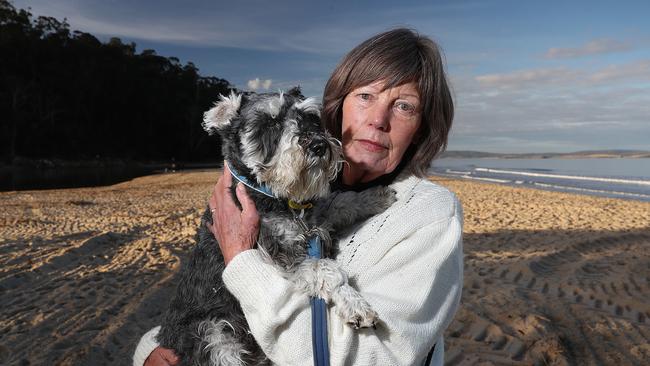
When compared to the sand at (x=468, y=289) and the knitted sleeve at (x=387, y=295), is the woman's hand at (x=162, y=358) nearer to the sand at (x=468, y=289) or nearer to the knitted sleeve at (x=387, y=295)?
the knitted sleeve at (x=387, y=295)

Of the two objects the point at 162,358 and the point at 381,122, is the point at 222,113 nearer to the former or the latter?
the point at 381,122

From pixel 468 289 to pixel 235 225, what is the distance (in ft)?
21.0

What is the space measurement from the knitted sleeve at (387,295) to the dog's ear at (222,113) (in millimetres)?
1486

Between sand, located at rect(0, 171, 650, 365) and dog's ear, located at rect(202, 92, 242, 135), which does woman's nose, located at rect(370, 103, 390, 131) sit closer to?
dog's ear, located at rect(202, 92, 242, 135)

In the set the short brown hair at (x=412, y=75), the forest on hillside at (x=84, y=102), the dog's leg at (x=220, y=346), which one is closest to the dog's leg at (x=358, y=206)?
the short brown hair at (x=412, y=75)

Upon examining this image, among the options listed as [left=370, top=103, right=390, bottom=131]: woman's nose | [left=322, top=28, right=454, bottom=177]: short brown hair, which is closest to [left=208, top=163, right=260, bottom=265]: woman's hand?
[left=370, top=103, right=390, bottom=131]: woman's nose

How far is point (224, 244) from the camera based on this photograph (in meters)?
2.68

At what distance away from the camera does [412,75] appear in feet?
9.70

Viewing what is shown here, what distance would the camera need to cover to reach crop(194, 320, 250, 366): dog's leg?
9.46 ft

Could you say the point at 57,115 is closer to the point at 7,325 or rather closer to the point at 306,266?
the point at 7,325

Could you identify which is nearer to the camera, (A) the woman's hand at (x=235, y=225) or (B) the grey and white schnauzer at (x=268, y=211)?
(A) the woman's hand at (x=235, y=225)

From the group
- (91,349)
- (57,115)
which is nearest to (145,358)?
(91,349)

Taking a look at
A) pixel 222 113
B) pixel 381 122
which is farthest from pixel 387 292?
pixel 222 113

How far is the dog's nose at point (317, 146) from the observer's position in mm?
3264
